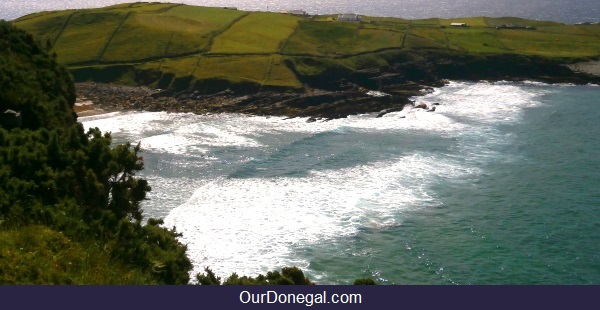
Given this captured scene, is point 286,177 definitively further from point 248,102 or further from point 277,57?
point 277,57

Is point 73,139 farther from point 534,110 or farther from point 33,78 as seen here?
point 534,110

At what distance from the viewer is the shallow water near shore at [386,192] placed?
119 ft

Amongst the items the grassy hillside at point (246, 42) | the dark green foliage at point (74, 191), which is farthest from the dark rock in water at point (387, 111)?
the dark green foliage at point (74, 191)

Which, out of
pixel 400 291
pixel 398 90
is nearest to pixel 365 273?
pixel 400 291

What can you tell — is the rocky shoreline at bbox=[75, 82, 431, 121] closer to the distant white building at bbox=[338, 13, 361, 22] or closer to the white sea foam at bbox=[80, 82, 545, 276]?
the white sea foam at bbox=[80, 82, 545, 276]

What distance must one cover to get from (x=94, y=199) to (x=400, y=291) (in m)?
17.1

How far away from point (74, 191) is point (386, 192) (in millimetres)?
25903

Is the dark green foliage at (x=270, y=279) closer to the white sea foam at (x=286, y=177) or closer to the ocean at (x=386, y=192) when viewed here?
the ocean at (x=386, y=192)

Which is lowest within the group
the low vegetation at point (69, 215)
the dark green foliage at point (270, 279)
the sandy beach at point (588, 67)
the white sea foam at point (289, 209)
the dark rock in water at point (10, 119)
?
the white sea foam at point (289, 209)

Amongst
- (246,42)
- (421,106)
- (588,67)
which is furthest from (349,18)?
(421,106)

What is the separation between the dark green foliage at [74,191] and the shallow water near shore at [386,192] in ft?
27.2

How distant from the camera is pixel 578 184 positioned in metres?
48.7

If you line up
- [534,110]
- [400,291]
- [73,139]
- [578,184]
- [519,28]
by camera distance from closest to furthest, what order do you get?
[400,291] → [73,139] → [578,184] → [534,110] → [519,28]

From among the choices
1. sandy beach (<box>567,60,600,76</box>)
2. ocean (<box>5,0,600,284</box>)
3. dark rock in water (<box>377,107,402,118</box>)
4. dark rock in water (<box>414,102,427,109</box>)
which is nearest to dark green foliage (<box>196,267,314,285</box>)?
ocean (<box>5,0,600,284</box>)
